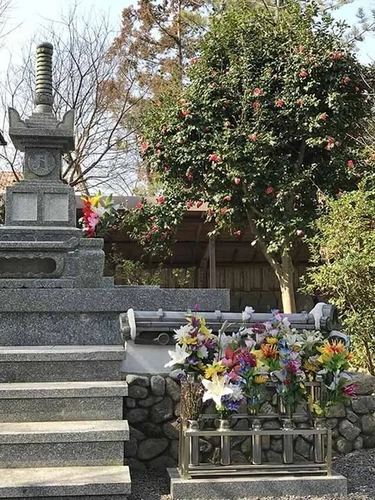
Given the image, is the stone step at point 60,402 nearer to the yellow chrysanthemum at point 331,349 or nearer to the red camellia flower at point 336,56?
the yellow chrysanthemum at point 331,349

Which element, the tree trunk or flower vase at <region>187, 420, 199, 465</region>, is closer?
flower vase at <region>187, 420, 199, 465</region>

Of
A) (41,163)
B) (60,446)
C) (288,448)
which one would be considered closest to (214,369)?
(288,448)

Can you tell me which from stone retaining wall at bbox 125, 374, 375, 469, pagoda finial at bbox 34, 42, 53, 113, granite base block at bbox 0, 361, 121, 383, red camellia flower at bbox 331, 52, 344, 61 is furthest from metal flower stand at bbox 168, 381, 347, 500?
red camellia flower at bbox 331, 52, 344, 61

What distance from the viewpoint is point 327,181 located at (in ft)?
27.5

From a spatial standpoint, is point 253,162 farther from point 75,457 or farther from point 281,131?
point 75,457

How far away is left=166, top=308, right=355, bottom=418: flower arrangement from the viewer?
3.38m

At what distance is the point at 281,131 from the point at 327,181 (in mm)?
1054

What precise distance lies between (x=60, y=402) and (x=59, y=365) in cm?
33

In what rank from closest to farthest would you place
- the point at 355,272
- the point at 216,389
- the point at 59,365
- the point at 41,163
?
the point at 216,389 → the point at 59,365 → the point at 355,272 → the point at 41,163

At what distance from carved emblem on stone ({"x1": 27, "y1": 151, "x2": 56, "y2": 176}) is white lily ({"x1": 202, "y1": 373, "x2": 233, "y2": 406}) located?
3.53 meters

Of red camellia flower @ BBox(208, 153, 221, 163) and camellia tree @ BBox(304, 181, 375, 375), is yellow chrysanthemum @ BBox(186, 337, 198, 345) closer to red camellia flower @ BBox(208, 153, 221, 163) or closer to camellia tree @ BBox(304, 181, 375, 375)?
camellia tree @ BBox(304, 181, 375, 375)

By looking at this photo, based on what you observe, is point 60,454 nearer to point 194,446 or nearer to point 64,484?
point 64,484

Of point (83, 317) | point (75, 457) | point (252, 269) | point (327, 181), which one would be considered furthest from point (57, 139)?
point (252, 269)

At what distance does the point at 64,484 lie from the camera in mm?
3094
